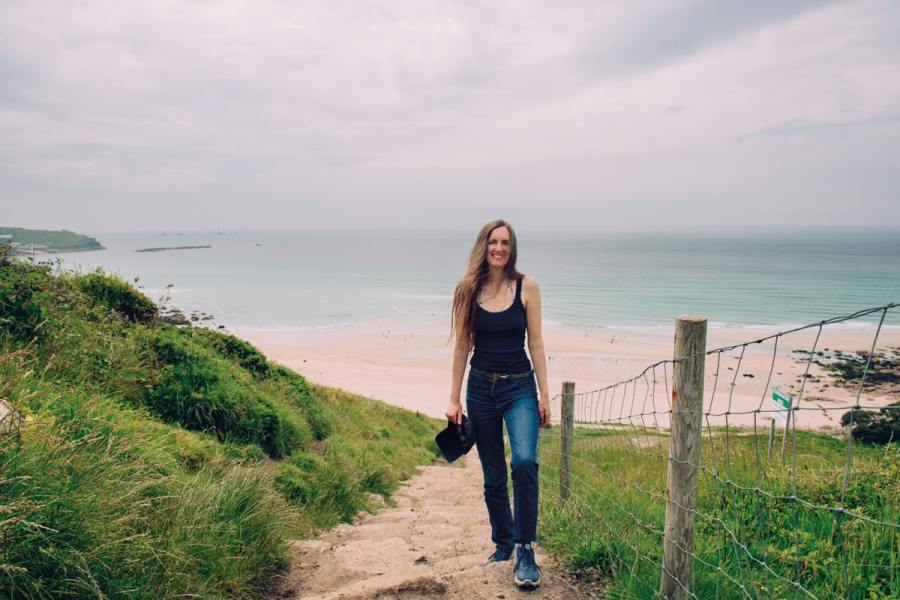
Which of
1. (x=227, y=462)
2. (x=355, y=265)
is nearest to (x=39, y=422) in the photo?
(x=227, y=462)

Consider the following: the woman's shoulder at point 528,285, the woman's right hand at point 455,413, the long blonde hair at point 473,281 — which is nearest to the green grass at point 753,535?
the woman's right hand at point 455,413

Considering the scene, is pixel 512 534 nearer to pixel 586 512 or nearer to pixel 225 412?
pixel 586 512

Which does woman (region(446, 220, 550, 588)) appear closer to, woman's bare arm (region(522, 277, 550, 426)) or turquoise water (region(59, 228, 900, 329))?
woman's bare arm (region(522, 277, 550, 426))

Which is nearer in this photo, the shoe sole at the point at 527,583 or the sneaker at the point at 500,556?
the shoe sole at the point at 527,583

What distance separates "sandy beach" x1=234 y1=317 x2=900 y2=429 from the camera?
23969 millimetres

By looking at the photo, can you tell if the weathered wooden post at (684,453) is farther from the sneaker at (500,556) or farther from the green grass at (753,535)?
the sneaker at (500,556)

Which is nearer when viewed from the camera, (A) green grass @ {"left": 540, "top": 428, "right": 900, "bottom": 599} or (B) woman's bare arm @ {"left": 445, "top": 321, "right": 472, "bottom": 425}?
(A) green grass @ {"left": 540, "top": 428, "right": 900, "bottom": 599}

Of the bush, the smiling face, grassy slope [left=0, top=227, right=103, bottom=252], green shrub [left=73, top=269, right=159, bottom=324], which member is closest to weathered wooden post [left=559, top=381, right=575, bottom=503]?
the smiling face

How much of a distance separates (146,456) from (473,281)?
248 cm

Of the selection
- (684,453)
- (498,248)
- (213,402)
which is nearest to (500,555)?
(684,453)

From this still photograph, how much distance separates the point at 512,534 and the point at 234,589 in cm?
188

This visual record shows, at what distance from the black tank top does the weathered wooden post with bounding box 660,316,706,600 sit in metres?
1.17

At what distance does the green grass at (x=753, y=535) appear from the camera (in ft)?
9.88

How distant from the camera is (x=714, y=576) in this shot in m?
3.02
